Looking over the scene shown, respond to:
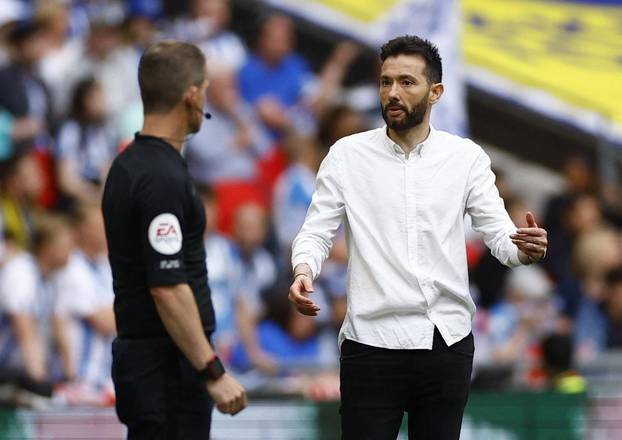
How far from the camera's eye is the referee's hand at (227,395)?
5352mm

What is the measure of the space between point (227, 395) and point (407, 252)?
3.09 feet

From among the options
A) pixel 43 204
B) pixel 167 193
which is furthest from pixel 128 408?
pixel 43 204

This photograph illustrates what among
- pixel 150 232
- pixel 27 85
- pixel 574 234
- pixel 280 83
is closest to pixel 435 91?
pixel 150 232

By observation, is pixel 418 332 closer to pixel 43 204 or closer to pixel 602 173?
pixel 43 204

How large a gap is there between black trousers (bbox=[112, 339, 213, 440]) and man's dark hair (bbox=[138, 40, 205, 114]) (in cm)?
98

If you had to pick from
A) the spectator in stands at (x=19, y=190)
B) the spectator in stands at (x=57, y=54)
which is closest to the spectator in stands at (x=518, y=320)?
the spectator in stands at (x=19, y=190)

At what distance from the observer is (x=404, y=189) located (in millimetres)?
5090

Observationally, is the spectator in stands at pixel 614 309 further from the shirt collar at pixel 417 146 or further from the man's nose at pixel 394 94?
the man's nose at pixel 394 94

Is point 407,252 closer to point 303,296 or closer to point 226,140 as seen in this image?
point 303,296

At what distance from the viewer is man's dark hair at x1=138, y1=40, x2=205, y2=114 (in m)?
5.57

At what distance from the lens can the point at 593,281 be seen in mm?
11906

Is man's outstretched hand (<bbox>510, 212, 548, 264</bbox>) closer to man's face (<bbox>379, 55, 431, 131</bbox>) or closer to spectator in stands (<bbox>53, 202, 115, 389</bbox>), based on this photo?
man's face (<bbox>379, 55, 431, 131</bbox>)

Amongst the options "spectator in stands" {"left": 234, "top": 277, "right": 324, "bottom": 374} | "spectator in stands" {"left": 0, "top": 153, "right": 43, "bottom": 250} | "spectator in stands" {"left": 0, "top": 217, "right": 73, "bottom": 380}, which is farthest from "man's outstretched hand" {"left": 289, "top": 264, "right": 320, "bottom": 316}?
"spectator in stands" {"left": 0, "top": 153, "right": 43, "bottom": 250}

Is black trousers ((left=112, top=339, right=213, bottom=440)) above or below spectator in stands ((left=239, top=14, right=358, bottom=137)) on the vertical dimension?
below
